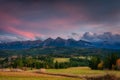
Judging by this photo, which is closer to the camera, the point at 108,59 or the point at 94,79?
the point at 94,79

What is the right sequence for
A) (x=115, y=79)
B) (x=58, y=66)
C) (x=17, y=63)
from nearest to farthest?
(x=115, y=79)
(x=58, y=66)
(x=17, y=63)

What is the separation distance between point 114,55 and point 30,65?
82227mm

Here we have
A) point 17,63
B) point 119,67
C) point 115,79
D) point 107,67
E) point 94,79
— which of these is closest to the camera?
point 115,79

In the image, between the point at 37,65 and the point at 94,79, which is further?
the point at 37,65

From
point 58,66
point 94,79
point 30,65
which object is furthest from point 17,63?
point 94,79

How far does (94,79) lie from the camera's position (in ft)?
178

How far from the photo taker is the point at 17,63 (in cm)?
18975

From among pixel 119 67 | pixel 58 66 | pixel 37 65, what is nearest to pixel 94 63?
pixel 119 67

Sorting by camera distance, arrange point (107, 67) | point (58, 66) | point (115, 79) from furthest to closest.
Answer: point (58, 66), point (107, 67), point (115, 79)

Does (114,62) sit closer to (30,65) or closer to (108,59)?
(108,59)

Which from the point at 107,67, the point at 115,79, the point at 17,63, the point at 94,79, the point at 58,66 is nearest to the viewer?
the point at 115,79

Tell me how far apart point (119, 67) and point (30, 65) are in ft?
317

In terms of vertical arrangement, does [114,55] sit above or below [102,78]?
above

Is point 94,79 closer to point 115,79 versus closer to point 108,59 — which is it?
point 115,79
